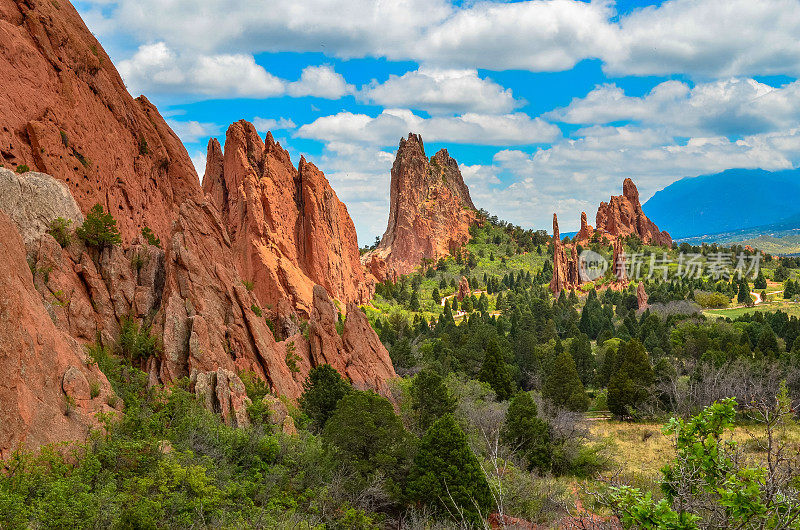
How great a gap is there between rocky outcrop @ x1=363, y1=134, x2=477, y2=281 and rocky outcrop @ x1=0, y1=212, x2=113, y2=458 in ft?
460

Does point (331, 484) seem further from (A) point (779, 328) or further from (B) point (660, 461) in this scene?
(A) point (779, 328)

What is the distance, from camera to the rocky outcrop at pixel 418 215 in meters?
166

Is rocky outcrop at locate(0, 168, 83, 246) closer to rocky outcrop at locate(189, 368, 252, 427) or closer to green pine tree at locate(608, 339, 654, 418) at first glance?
rocky outcrop at locate(189, 368, 252, 427)

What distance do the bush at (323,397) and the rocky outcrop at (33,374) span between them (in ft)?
40.7

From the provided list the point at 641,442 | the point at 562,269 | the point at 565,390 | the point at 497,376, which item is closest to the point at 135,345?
the point at 497,376

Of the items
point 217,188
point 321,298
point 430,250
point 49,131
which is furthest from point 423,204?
point 49,131

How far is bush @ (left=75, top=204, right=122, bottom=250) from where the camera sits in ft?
87.9

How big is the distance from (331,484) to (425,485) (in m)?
4.07

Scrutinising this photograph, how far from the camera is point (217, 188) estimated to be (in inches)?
2972

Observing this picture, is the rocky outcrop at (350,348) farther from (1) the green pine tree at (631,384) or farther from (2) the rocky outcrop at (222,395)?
(1) the green pine tree at (631,384)

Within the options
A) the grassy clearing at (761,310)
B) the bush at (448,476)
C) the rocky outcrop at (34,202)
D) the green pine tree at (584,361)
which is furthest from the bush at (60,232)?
the grassy clearing at (761,310)

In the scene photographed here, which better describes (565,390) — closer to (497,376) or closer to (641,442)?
(497,376)

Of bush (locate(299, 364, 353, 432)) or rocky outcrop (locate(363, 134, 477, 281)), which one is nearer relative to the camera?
bush (locate(299, 364, 353, 432))

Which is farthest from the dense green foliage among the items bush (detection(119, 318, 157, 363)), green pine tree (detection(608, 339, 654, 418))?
green pine tree (detection(608, 339, 654, 418))
